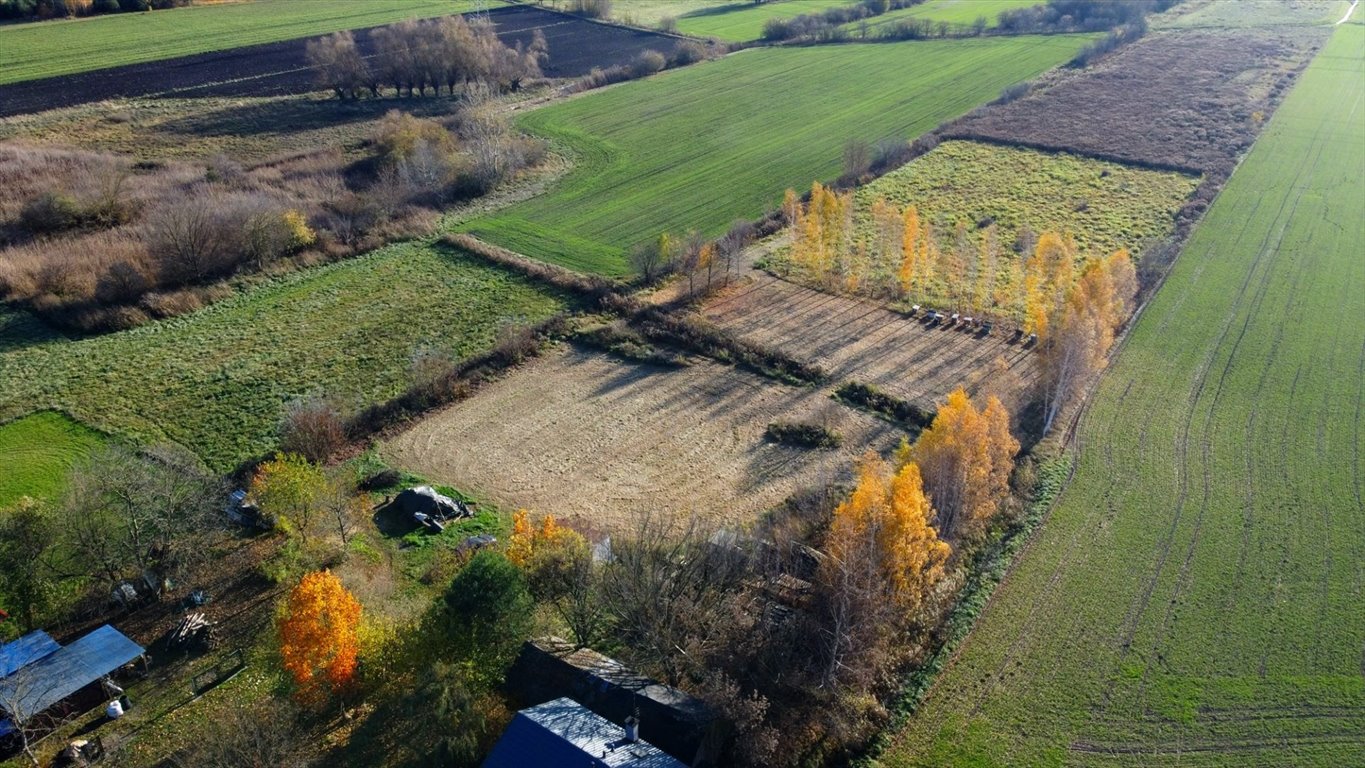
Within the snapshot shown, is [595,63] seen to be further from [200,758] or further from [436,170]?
[200,758]

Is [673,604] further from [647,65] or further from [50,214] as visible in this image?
[647,65]

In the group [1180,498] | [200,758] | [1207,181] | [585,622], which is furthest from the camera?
[1207,181]

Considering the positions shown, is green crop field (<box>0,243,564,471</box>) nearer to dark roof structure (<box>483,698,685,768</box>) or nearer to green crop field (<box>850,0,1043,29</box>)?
dark roof structure (<box>483,698,685,768</box>)

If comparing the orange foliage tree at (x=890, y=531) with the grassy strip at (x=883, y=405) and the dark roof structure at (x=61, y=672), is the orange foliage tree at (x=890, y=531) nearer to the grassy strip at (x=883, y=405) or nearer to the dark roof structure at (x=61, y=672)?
the grassy strip at (x=883, y=405)

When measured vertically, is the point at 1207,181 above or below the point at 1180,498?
above

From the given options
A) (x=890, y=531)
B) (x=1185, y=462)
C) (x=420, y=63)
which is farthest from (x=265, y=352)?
(x=420, y=63)

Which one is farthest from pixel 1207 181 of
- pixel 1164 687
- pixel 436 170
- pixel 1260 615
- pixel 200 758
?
pixel 200 758

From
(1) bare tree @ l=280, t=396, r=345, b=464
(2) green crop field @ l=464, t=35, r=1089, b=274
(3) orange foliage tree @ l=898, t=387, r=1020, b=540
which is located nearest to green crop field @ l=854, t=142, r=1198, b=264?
(2) green crop field @ l=464, t=35, r=1089, b=274
